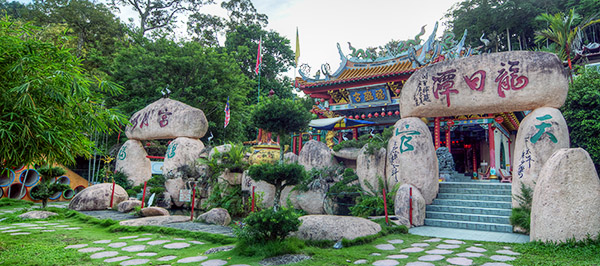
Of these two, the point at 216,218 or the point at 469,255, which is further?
the point at 216,218

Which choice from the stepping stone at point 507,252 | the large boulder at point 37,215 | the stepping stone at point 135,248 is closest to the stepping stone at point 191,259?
the stepping stone at point 135,248

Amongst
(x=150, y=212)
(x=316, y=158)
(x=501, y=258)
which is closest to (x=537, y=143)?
(x=501, y=258)

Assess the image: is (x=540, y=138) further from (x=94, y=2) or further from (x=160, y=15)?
(x=94, y=2)

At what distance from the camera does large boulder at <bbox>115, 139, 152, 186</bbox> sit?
48.2 ft

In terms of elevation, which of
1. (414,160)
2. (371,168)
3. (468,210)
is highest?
(414,160)

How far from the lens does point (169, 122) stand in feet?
44.8

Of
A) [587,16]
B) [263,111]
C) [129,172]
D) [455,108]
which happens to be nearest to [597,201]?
[455,108]

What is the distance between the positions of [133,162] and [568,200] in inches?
580

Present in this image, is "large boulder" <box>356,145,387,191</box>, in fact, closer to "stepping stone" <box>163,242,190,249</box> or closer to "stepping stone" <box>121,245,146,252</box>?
"stepping stone" <box>163,242,190,249</box>

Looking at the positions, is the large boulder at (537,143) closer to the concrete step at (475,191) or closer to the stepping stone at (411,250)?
the concrete step at (475,191)

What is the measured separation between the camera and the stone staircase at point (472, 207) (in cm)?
765

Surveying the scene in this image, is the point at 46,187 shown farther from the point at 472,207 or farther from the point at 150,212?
the point at 472,207

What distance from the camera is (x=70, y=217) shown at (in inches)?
380

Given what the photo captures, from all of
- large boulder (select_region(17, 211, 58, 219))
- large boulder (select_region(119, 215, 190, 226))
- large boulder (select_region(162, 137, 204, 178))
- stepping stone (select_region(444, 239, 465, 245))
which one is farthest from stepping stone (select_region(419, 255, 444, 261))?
large boulder (select_region(162, 137, 204, 178))
